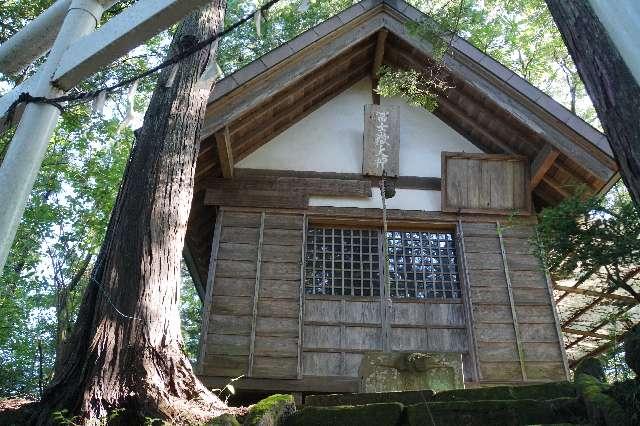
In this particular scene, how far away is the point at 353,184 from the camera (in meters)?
8.78

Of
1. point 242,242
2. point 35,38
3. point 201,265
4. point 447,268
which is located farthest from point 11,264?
point 35,38

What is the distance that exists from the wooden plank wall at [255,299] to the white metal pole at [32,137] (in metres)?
4.96

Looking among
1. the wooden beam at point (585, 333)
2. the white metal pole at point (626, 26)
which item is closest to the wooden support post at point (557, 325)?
the wooden beam at point (585, 333)

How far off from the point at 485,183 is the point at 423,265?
168 cm

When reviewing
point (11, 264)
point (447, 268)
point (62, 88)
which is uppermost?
point (11, 264)

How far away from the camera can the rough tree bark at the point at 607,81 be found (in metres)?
2.52

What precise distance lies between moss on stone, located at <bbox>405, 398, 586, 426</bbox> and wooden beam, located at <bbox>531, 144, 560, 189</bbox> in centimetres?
563

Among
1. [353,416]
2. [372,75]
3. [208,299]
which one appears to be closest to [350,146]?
[372,75]

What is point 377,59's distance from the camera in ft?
31.5

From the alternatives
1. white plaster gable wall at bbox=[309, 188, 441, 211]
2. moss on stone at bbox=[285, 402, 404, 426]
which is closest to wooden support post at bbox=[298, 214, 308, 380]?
white plaster gable wall at bbox=[309, 188, 441, 211]

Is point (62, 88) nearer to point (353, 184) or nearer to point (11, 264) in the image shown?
point (353, 184)

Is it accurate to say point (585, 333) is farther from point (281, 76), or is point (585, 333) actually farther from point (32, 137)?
point (32, 137)

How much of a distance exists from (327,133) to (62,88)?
6.37 metres

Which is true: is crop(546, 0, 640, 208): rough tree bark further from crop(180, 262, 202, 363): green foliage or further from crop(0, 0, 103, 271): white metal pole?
crop(180, 262, 202, 363): green foliage
